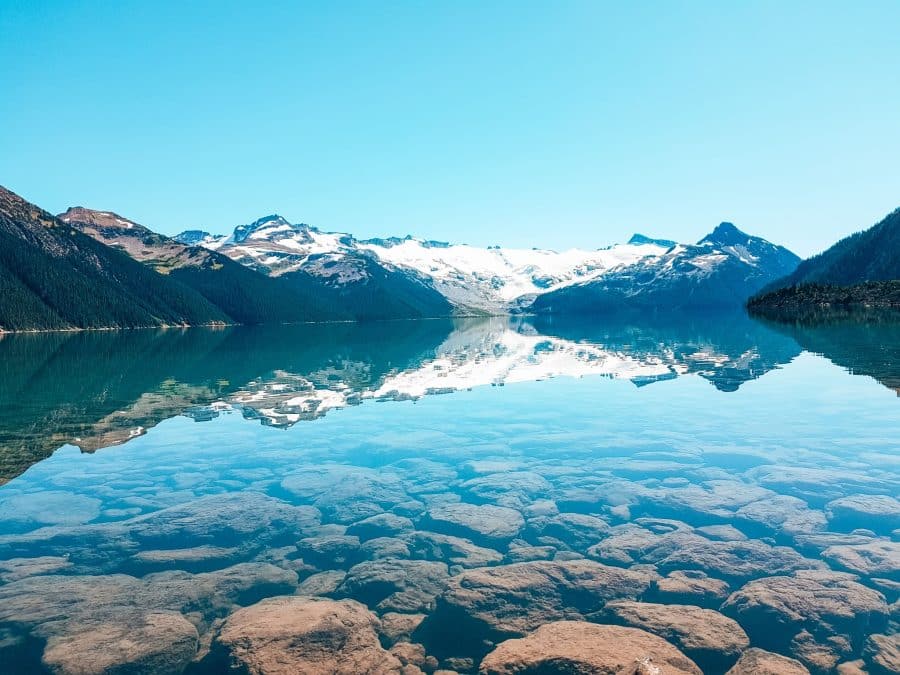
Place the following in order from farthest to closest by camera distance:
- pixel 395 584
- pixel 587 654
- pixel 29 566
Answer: pixel 29 566, pixel 395 584, pixel 587 654

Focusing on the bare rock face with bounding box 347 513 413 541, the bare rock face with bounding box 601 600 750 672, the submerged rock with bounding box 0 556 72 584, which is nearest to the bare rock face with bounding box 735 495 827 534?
the bare rock face with bounding box 601 600 750 672

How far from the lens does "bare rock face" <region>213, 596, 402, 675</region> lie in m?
12.8

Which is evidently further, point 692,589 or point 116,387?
point 116,387

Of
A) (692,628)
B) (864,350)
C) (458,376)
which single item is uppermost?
(864,350)

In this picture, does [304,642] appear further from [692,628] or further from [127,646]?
[692,628]

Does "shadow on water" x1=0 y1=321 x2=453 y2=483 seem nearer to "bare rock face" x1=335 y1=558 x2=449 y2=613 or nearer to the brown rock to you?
"bare rock face" x1=335 y1=558 x2=449 y2=613

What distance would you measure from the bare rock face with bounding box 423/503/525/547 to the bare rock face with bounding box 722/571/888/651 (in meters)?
8.21

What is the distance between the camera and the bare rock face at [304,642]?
42.1ft

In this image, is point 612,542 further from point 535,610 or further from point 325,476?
point 325,476

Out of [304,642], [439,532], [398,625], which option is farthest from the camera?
[439,532]

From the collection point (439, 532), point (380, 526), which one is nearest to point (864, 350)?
point (439, 532)

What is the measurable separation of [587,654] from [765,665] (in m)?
4.12

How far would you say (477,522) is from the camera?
72.7 ft

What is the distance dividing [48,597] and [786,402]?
52.9m
